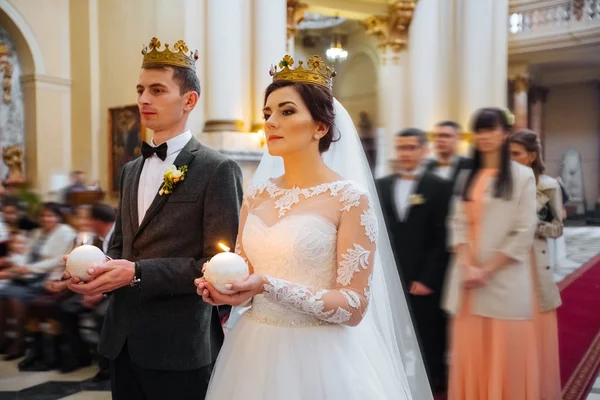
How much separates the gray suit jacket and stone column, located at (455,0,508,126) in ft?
32.6

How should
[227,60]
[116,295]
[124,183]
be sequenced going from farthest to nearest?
1. [227,60]
2. [124,183]
3. [116,295]

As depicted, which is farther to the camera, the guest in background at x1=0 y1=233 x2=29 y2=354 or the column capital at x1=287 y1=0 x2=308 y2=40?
the column capital at x1=287 y1=0 x2=308 y2=40

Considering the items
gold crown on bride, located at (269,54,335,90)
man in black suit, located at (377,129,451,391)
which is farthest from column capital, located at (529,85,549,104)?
gold crown on bride, located at (269,54,335,90)

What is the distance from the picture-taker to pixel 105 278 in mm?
1880

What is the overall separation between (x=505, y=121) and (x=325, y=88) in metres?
1.64

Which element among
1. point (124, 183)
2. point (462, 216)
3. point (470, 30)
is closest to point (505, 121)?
point (462, 216)

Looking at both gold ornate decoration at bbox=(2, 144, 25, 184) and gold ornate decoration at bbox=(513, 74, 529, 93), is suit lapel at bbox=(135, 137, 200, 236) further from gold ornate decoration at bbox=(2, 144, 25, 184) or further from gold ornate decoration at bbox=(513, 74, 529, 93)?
gold ornate decoration at bbox=(513, 74, 529, 93)

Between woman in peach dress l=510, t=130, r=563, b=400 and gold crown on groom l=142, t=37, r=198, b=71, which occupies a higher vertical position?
gold crown on groom l=142, t=37, r=198, b=71

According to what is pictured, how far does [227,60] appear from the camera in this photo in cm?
855

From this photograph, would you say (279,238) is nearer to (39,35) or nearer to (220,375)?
(220,375)

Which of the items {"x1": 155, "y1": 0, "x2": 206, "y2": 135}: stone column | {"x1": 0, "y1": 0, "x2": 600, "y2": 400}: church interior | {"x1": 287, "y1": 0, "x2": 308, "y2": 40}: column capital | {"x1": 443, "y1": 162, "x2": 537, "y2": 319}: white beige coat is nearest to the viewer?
{"x1": 443, "y1": 162, "x2": 537, "y2": 319}: white beige coat

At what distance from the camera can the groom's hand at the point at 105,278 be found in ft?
6.10

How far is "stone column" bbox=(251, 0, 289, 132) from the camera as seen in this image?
8.90 metres

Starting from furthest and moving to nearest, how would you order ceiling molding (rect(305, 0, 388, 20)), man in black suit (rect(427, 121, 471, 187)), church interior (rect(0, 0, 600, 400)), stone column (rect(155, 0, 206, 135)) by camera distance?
1. ceiling molding (rect(305, 0, 388, 20))
2. stone column (rect(155, 0, 206, 135))
3. church interior (rect(0, 0, 600, 400))
4. man in black suit (rect(427, 121, 471, 187))
